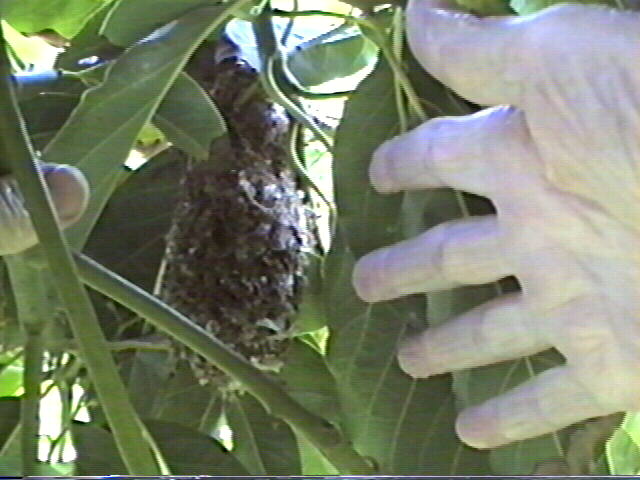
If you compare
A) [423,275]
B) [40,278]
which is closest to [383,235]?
[423,275]

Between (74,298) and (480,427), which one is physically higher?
(74,298)

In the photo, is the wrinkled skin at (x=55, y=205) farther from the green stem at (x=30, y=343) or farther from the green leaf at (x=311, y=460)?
the green leaf at (x=311, y=460)

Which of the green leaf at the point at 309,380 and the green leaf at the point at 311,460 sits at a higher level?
the green leaf at the point at 309,380

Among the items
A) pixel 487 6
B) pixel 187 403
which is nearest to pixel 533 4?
pixel 487 6

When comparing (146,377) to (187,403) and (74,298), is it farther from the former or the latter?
(74,298)

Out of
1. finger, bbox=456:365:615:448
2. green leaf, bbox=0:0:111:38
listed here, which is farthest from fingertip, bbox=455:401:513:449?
green leaf, bbox=0:0:111:38

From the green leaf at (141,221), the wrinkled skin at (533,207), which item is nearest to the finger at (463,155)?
the wrinkled skin at (533,207)

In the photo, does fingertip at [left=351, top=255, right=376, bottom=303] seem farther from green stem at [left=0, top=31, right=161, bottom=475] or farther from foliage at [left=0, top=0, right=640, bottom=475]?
green stem at [left=0, top=31, right=161, bottom=475]
